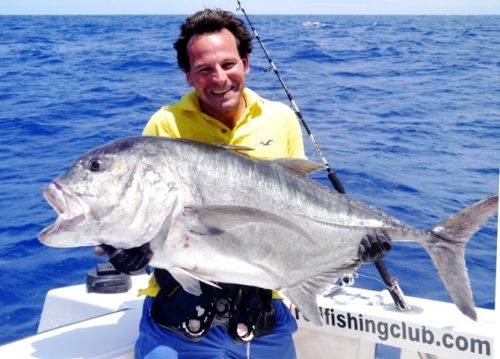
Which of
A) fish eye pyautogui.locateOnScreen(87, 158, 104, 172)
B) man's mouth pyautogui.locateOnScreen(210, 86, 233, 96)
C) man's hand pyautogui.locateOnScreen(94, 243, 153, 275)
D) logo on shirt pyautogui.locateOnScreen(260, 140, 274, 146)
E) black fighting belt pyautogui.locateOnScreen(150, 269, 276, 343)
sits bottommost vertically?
black fighting belt pyautogui.locateOnScreen(150, 269, 276, 343)

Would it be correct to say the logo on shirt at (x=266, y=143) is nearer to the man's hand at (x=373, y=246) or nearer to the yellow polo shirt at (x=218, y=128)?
the yellow polo shirt at (x=218, y=128)

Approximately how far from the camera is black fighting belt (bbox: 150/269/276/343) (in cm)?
288

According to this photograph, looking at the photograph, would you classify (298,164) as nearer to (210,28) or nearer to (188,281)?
(188,281)

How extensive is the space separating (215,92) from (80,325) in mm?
1695

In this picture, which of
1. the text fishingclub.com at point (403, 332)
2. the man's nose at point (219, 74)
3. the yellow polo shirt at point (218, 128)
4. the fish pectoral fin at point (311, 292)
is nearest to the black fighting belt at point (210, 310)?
the yellow polo shirt at point (218, 128)

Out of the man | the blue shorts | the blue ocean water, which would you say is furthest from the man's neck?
the blue ocean water

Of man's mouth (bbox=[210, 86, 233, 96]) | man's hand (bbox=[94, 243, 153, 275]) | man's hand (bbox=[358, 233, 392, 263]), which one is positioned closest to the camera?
man's hand (bbox=[94, 243, 153, 275])

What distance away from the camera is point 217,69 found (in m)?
2.91

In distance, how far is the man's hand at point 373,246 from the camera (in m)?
2.74

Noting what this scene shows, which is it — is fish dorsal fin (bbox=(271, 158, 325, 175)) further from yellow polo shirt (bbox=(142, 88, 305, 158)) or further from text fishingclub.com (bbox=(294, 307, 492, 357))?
text fishingclub.com (bbox=(294, 307, 492, 357))

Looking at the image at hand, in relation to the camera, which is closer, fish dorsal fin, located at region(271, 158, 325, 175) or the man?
fish dorsal fin, located at region(271, 158, 325, 175)

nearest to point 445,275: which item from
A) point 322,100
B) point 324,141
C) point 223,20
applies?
point 223,20

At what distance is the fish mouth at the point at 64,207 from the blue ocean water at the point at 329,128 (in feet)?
6.11

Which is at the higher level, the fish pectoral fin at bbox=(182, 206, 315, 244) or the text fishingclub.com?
the fish pectoral fin at bbox=(182, 206, 315, 244)
